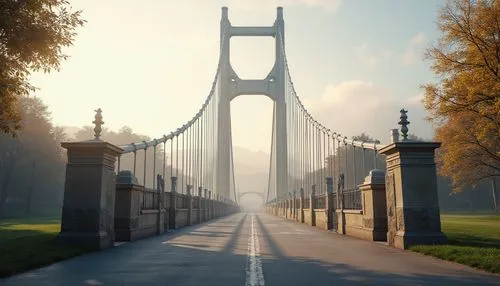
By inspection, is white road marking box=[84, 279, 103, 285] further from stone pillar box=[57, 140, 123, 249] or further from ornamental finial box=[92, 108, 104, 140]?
ornamental finial box=[92, 108, 104, 140]

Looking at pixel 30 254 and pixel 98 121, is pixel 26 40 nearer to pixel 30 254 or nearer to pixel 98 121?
pixel 98 121

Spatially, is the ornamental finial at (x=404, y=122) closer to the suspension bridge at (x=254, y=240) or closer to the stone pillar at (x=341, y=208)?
the suspension bridge at (x=254, y=240)

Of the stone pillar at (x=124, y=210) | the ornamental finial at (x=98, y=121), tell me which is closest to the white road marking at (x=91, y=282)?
the ornamental finial at (x=98, y=121)

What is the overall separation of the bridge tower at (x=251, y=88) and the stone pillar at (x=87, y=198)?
48697 mm

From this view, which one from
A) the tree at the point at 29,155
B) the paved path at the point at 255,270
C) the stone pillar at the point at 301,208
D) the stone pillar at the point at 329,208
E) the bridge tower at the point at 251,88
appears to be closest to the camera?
the paved path at the point at 255,270

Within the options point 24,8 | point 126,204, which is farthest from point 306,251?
point 24,8

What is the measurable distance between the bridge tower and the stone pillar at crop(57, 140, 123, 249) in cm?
4870

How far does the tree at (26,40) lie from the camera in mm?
11727

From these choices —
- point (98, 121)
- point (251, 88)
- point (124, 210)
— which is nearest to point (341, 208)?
point (124, 210)

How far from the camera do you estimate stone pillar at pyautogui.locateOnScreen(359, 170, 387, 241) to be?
13930mm

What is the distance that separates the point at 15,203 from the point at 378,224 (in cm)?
5152

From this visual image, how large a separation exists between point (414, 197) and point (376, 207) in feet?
7.52

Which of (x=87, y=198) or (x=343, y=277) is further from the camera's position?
(x=87, y=198)

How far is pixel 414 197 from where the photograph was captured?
1184cm
